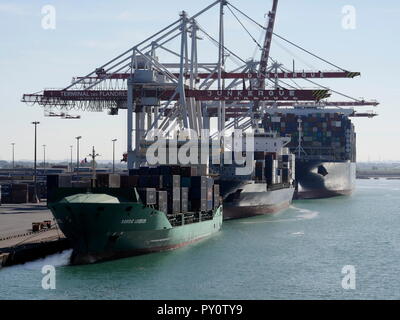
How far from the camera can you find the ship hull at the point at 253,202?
76506mm

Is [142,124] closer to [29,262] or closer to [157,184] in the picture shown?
[157,184]

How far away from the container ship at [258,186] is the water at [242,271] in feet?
34.5

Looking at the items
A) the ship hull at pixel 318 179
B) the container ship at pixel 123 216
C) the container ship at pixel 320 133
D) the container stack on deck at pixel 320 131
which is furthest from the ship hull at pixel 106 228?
the container stack on deck at pixel 320 131

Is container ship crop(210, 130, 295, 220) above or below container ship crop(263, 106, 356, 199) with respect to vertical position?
below

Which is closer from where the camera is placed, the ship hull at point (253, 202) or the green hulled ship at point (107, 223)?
the green hulled ship at point (107, 223)

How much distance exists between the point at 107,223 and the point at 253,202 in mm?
35637

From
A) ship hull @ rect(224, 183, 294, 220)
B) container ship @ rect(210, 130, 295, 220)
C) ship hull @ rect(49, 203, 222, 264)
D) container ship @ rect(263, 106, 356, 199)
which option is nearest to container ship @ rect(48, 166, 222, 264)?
ship hull @ rect(49, 203, 222, 264)

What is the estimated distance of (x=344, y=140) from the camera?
142m

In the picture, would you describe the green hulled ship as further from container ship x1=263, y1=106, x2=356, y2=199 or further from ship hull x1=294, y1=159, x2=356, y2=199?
container ship x1=263, y1=106, x2=356, y2=199

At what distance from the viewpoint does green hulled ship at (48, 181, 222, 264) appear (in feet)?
151

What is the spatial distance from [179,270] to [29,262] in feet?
33.0

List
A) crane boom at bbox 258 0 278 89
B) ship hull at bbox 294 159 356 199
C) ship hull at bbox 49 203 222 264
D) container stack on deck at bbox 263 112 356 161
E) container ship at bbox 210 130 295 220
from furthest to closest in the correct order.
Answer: container stack on deck at bbox 263 112 356 161, ship hull at bbox 294 159 356 199, crane boom at bbox 258 0 278 89, container ship at bbox 210 130 295 220, ship hull at bbox 49 203 222 264

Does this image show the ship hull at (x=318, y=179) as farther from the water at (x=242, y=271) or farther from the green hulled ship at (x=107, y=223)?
the green hulled ship at (x=107, y=223)

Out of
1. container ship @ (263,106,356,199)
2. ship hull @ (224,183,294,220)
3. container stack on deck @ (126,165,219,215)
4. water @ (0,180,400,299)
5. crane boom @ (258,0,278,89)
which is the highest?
crane boom @ (258,0,278,89)
